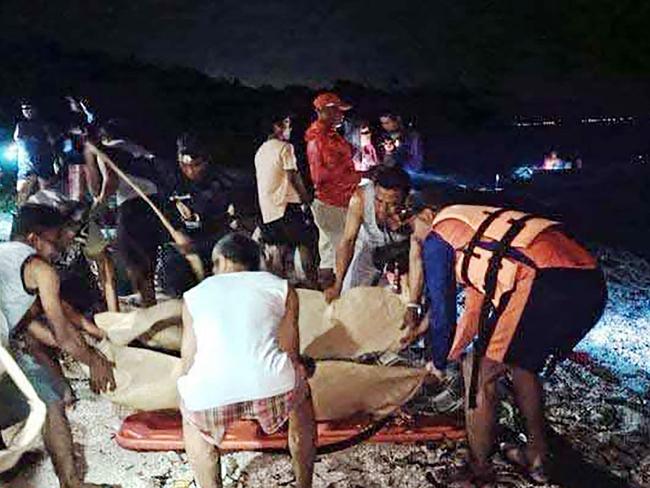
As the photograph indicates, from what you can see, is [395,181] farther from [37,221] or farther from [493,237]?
[37,221]

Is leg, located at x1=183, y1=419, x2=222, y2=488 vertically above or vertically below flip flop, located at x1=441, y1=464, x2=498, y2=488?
above

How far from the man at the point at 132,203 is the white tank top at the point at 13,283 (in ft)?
4.34

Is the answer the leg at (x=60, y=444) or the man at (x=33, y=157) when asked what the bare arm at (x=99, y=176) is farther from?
the leg at (x=60, y=444)

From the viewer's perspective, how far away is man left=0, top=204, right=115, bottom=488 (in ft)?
11.0

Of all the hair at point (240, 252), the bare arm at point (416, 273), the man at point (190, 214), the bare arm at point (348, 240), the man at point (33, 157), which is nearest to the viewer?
the hair at point (240, 252)

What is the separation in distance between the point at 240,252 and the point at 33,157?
2.73 meters

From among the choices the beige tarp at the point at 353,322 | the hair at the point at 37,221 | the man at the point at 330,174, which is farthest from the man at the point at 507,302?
the hair at the point at 37,221

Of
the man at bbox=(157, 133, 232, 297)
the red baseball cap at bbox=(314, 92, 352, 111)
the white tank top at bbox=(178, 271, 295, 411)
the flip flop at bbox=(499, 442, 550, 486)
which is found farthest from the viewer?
the red baseball cap at bbox=(314, 92, 352, 111)

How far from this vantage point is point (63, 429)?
340 cm

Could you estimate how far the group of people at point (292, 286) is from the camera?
117 inches

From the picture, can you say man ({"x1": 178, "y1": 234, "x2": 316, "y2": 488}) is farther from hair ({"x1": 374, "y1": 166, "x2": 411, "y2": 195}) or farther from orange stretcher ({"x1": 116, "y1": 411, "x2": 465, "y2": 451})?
hair ({"x1": 374, "y1": 166, "x2": 411, "y2": 195})

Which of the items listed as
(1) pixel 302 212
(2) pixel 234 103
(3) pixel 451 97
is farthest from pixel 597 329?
(2) pixel 234 103

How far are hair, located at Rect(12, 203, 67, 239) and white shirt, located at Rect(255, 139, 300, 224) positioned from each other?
1.56 m

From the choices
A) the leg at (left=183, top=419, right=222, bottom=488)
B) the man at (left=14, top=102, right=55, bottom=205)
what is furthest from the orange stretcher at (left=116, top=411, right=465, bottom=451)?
the man at (left=14, top=102, right=55, bottom=205)
